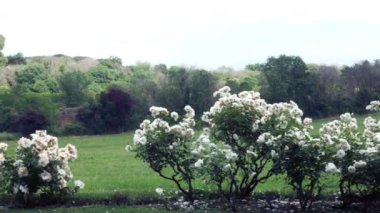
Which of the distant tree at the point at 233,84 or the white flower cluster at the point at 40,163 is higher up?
the distant tree at the point at 233,84

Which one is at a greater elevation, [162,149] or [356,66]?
[356,66]

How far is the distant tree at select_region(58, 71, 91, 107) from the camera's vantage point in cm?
4272

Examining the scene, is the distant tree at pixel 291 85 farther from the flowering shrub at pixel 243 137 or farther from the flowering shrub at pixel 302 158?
the flowering shrub at pixel 302 158

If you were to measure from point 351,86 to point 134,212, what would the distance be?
113ft

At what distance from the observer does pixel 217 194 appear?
36.0 feet

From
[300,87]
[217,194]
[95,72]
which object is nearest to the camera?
[217,194]

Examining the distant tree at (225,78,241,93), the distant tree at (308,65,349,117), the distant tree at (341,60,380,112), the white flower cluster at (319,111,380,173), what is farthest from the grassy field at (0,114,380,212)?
the distant tree at (341,60,380,112)

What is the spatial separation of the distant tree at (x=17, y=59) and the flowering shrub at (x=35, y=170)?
50220 millimetres

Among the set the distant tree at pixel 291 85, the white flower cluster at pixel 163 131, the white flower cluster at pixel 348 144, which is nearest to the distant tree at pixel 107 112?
the distant tree at pixel 291 85

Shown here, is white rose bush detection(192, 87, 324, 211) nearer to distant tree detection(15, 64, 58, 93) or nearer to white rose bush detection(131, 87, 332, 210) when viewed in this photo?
white rose bush detection(131, 87, 332, 210)

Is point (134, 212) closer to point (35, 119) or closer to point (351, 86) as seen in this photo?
point (35, 119)

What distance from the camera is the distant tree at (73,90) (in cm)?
4272

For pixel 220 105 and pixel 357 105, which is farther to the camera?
pixel 357 105

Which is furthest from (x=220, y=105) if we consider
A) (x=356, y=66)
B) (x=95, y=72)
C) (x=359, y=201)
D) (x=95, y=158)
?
(x=95, y=72)
